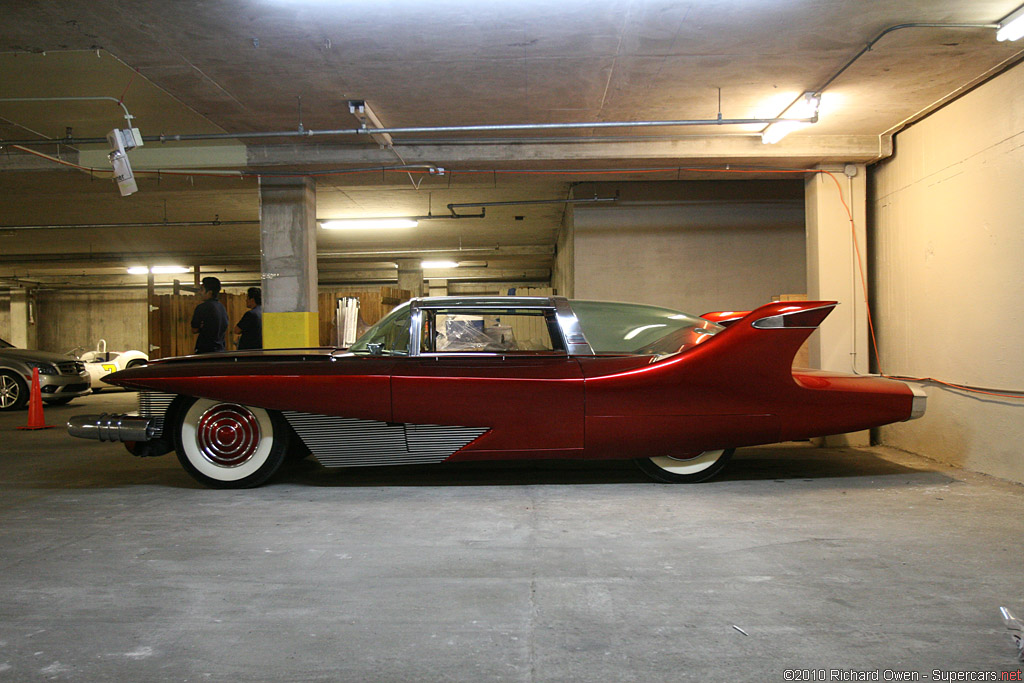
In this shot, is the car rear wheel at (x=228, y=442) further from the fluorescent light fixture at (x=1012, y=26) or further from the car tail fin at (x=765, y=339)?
the fluorescent light fixture at (x=1012, y=26)

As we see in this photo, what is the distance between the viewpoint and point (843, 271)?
6.26 m

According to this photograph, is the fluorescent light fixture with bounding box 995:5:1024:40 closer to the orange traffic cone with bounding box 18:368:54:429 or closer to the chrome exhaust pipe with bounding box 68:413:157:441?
the chrome exhaust pipe with bounding box 68:413:157:441

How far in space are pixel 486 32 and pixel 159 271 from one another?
17899 mm

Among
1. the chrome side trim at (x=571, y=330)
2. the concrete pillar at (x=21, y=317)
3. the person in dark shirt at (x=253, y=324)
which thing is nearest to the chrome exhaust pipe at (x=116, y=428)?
the chrome side trim at (x=571, y=330)

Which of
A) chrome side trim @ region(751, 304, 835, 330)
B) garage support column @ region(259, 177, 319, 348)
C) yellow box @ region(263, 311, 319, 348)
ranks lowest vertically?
chrome side trim @ region(751, 304, 835, 330)

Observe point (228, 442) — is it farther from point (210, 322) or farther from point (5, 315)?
point (5, 315)

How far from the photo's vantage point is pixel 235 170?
678 centimetres

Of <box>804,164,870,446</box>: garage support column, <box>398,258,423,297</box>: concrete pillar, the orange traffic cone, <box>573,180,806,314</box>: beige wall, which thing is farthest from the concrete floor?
<box>398,258,423,297</box>: concrete pillar

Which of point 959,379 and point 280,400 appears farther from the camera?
point 959,379

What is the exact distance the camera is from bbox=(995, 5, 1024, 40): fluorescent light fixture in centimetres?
370

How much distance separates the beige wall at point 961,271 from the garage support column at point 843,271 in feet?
0.69

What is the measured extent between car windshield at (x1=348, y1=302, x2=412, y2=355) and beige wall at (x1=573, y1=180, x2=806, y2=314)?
4.80 metres

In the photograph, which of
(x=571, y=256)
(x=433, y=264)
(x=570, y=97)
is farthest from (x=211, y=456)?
(x=433, y=264)

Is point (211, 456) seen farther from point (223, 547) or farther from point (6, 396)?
point (6, 396)
